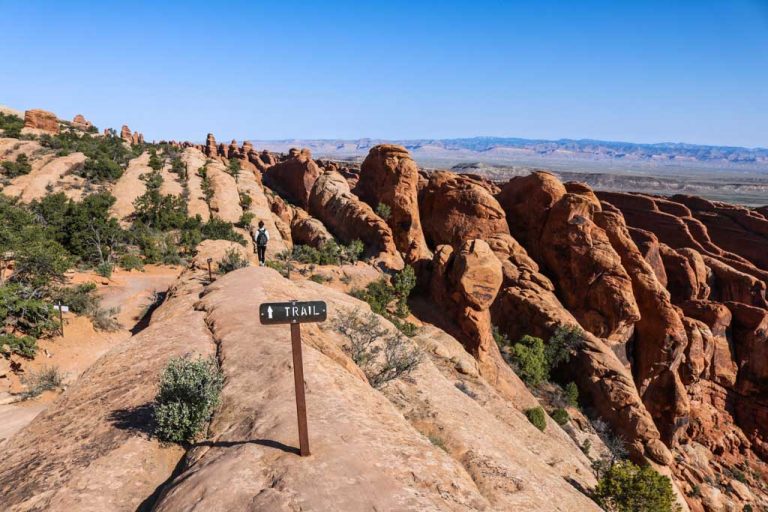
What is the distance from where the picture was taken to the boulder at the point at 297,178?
55719 millimetres

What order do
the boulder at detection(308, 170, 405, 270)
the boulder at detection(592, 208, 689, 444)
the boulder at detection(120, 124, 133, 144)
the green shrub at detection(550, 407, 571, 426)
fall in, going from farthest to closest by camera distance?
the boulder at detection(120, 124, 133, 144), the boulder at detection(308, 170, 405, 270), the boulder at detection(592, 208, 689, 444), the green shrub at detection(550, 407, 571, 426)

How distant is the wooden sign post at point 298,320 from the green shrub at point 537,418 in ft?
50.6

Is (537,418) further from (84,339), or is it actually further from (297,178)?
(297,178)

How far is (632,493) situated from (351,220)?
1114 inches

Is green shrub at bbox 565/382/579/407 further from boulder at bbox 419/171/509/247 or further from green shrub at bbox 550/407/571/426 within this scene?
boulder at bbox 419/171/509/247

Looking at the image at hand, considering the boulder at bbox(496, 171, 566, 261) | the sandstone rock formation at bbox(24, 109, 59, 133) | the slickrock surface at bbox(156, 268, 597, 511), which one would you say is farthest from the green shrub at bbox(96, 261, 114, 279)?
the sandstone rock formation at bbox(24, 109, 59, 133)

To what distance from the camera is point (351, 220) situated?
122ft

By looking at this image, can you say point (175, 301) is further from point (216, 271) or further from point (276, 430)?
point (276, 430)

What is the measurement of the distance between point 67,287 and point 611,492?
80.2 ft

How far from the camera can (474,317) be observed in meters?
24.7

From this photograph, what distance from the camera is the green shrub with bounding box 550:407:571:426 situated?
21844 mm

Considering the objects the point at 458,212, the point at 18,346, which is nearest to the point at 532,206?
the point at 458,212

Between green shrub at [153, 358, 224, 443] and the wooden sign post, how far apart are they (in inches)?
Result: 95.9

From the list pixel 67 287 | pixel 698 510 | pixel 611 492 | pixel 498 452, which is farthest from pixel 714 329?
pixel 67 287
